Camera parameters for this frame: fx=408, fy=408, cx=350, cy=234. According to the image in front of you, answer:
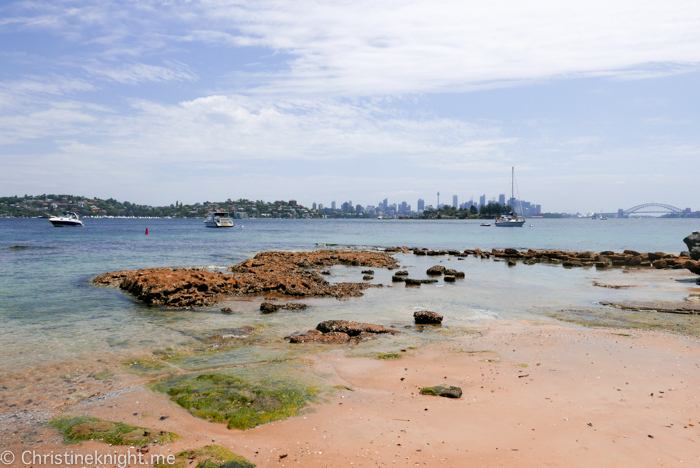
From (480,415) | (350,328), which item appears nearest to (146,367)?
(350,328)

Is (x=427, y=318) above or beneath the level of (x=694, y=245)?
beneath

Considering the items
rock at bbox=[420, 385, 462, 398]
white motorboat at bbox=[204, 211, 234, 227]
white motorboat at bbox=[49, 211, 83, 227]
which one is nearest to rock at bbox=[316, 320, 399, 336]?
rock at bbox=[420, 385, 462, 398]

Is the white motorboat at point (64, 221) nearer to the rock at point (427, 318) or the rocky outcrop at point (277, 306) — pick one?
the rocky outcrop at point (277, 306)

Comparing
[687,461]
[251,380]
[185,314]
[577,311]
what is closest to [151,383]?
[251,380]

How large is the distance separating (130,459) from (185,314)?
9294 millimetres

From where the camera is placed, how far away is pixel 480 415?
632 cm

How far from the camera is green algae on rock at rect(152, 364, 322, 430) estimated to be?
627 centimetres

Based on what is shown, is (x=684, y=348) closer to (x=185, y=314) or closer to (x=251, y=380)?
(x=251, y=380)

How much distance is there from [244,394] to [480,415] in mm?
3894

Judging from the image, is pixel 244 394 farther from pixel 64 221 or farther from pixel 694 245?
pixel 64 221

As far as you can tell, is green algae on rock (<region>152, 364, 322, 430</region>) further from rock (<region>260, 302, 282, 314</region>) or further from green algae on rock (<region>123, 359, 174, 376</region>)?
rock (<region>260, 302, 282, 314</region>)

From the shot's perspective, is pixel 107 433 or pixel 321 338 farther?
pixel 321 338

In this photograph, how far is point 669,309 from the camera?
14.5m

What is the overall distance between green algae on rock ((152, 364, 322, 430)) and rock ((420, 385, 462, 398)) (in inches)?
74.8
